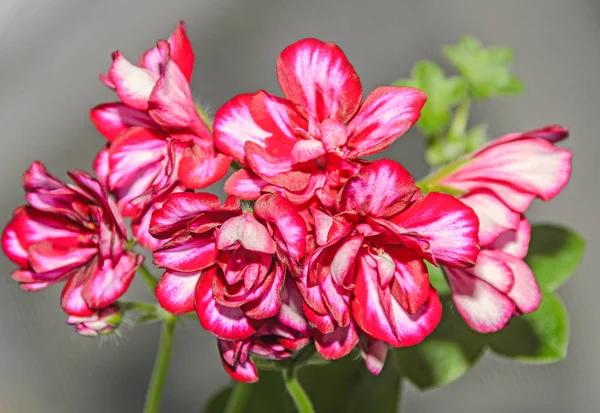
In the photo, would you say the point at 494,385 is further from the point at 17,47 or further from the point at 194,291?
the point at 17,47

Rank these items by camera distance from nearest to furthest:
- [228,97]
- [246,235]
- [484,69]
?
[246,235] → [484,69] → [228,97]

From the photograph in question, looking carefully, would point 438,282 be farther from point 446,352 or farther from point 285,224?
point 285,224

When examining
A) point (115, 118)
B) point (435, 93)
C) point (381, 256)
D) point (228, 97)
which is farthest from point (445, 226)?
point (228, 97)

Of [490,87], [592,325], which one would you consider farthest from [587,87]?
[490,87]

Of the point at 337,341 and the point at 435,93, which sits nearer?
the point at 337,341

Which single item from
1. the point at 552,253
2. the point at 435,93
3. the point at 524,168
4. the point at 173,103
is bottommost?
the point at 552,253

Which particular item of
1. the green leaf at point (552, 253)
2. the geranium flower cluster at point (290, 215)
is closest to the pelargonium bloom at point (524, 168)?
the geranium flower cluster at point (290, 215)

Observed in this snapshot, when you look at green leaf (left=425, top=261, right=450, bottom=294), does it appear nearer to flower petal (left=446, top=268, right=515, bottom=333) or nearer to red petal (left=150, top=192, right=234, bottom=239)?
flower petal (left=446, top=268, right=515, bottom=333)

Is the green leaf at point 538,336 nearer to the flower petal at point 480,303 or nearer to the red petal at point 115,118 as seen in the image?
the flower petal at point 480,303
